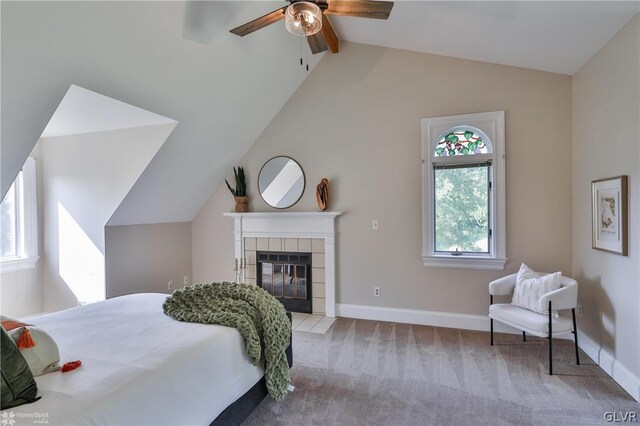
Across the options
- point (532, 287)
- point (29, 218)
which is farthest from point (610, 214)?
point (29, 218)

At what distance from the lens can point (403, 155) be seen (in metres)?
3.73

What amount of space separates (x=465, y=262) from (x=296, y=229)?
200cm

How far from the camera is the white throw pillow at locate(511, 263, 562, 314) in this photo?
2.78m

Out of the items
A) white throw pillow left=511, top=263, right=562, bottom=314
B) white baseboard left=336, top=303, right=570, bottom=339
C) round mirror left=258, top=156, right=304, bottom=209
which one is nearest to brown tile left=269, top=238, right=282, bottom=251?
round mirror left=258, top=156, right=304, bottom=209

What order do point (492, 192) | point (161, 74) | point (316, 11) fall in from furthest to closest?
point (492, 192)
point (161, 74)
point (316, 11)

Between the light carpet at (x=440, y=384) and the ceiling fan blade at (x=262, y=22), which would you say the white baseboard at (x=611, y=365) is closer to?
the light carpet at (x=440, y=384)

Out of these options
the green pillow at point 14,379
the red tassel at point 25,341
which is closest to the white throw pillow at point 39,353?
the red tassel at point 25,341

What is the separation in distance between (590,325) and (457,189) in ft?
5.52

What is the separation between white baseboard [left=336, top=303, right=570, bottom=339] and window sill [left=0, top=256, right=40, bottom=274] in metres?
3.76

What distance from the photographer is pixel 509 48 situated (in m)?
2.99

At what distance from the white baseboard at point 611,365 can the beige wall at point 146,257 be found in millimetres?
4651

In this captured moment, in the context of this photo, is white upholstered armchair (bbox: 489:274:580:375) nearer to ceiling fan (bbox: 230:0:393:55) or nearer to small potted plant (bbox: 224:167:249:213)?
ceiling fan (bbox: 230:0:393:55)

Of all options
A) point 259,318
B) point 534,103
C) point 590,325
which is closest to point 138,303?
point 259,318

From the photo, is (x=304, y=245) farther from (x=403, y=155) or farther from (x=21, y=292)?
(x=21, y=292)
